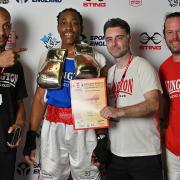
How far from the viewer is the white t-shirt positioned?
1400 millimetres

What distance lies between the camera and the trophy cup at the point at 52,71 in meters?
1.44

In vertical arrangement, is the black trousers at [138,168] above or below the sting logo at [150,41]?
below

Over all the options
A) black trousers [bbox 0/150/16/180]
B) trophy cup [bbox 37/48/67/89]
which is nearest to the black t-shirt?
black trousers [bbox 0/150/16/180]

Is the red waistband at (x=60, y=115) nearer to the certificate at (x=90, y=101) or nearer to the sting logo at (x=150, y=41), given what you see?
the certificate at (x=90, y=101)

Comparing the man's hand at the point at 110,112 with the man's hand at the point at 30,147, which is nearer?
the man's hand at the point at 110,112

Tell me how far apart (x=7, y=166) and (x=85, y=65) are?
568 mm

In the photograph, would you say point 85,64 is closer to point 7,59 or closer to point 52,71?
point 52,71

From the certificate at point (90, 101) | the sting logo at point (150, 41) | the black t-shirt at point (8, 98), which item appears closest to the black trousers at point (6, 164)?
the black t-shirt at point (8, 98)

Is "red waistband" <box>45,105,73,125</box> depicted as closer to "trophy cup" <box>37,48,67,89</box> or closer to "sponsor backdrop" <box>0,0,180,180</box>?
"trophy cup" <box>37,48,67,89</box>

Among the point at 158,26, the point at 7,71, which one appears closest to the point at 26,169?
the point at 7,71

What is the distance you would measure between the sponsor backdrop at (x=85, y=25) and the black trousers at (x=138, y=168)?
25.9 inches

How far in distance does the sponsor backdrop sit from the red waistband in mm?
405

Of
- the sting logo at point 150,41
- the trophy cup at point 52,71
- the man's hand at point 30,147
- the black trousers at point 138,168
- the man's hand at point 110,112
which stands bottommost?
the black trousers at point 138,168

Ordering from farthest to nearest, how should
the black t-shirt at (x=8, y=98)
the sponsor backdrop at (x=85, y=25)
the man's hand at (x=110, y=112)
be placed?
the sponsor backdrop at (x=85, y=25)
the black t-shirt at (x=8, y=98)
the man's hand at (x=110, y=112)
